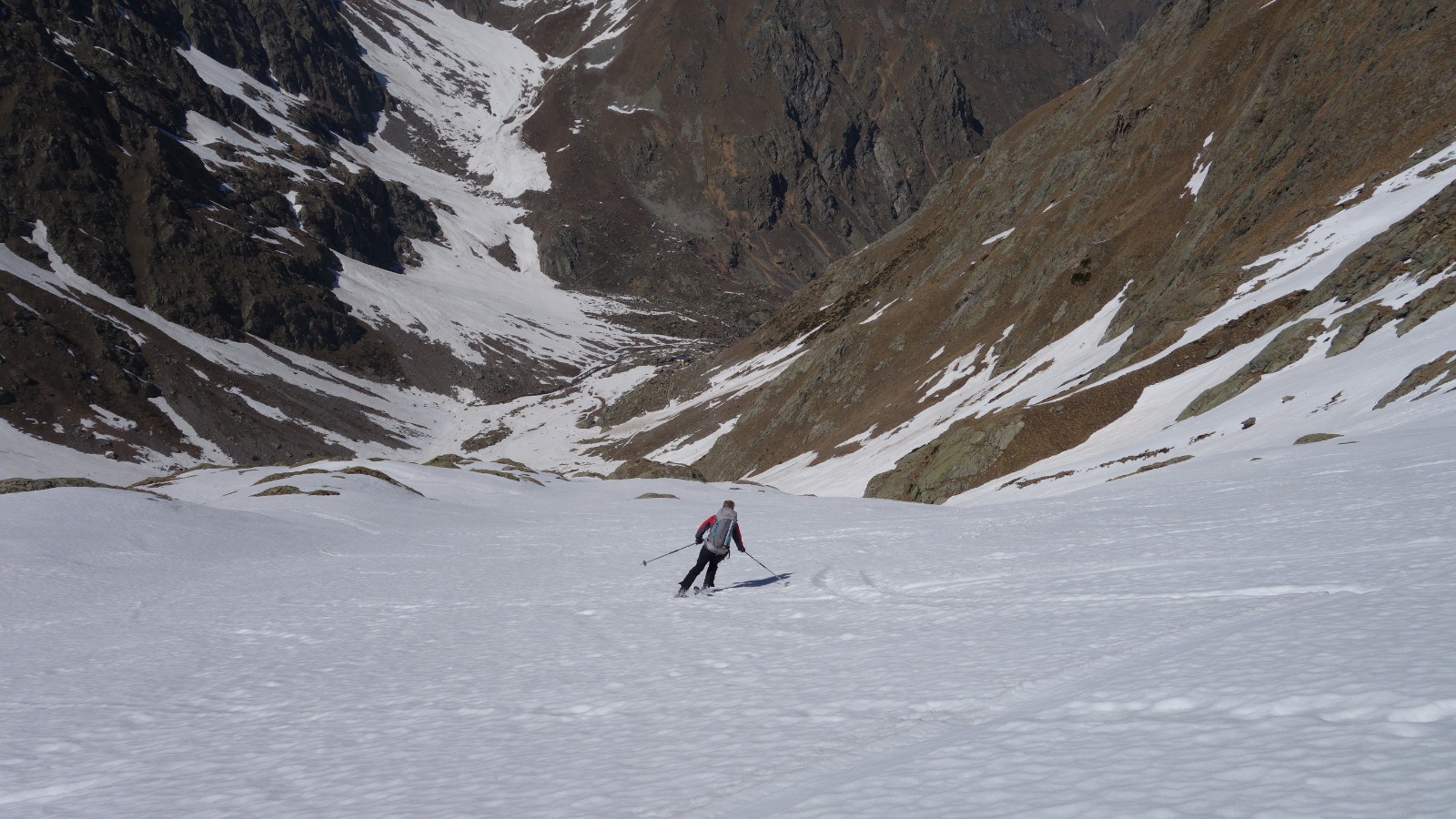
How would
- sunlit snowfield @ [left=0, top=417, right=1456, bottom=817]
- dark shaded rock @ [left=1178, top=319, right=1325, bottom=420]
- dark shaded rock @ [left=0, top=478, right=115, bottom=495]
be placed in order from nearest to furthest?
sunlit snowfield @ [left=0, top=417, right=1456, bottom=817] → dark shaded rock @ [left=0, top=478, right=115, bottom=495] → dark shaded rock @ [left=1178, top=319, right=1325, bottom=420]

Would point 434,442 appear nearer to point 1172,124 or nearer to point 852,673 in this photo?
point 1172,124

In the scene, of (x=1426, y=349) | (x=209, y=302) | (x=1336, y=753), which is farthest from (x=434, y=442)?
(x=1336, y=753)

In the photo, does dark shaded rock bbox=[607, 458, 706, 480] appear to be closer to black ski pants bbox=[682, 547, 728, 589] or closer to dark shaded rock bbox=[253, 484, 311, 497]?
dark shaded rock bbox=[253, 484, 311, 497]

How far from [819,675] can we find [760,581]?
8.95 metres

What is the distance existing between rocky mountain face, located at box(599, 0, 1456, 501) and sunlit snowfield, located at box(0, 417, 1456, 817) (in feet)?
47.0

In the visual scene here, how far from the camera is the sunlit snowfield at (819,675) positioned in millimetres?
6059

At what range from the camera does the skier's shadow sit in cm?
1878

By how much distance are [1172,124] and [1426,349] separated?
57.1 metres

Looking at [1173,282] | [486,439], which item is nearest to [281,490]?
[1173,282]

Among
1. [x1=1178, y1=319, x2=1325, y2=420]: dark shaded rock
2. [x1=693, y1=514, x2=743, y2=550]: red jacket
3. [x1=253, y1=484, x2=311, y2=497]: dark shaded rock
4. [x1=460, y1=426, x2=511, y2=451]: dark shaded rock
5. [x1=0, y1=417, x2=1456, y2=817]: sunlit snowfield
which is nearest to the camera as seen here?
[x1=0, y1=417, x2=1456, y2=817]: sunlit snowfield

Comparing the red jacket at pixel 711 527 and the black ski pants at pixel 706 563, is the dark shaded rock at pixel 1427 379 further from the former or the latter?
the black ski pants at pixel 706 563

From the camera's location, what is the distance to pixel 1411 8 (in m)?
53.9

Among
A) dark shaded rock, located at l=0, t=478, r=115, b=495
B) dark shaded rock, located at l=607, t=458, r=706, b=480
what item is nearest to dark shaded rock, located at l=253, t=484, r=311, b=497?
dark shaded rock, located at l=0, t=478, r=115, b=495

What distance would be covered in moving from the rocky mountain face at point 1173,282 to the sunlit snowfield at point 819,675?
14.3 m
